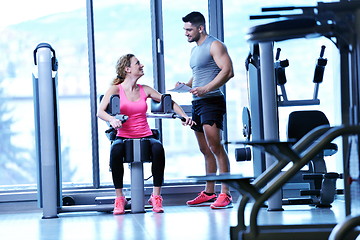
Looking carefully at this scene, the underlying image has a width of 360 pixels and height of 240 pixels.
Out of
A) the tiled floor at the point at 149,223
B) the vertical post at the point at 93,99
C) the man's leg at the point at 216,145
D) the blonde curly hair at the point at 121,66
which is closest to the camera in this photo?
the tiled floor at the point at 149,223

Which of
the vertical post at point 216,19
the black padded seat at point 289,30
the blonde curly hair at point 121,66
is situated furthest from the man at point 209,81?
the black padded seat at point 289,30

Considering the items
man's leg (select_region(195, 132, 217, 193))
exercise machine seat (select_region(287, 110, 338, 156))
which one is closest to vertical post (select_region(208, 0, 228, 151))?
man's leg (select_region(195, 132, 217, 193))

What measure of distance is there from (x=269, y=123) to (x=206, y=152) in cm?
82

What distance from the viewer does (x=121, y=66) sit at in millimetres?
5375

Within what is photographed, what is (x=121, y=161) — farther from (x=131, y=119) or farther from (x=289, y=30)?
(x=289, y=30)

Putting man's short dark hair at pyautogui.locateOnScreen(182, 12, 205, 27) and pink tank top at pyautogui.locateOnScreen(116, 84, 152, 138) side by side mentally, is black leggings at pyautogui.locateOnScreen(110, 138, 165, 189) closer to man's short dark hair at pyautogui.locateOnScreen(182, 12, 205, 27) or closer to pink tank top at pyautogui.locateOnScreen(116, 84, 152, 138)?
pink tank top at pyautogui.locateOnScreen(116, 84, 152, 138)

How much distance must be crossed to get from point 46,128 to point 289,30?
3.14 meters

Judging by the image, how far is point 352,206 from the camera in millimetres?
2496

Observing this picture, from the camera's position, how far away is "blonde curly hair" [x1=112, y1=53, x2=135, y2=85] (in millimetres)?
5352

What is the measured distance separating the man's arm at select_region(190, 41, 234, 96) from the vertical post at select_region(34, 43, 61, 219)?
3.54ft

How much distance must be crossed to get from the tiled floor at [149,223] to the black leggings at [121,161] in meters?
0.27

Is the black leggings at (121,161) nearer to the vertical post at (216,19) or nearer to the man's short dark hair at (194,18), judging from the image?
the man's short dark hair at (194,18)

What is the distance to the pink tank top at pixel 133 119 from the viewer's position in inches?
208

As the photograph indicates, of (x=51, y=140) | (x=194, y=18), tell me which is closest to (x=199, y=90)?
(x=194, y=18)
